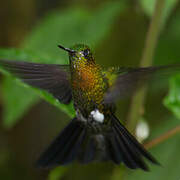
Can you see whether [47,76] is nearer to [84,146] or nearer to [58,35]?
[84,146]

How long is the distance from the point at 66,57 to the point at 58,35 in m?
0.23

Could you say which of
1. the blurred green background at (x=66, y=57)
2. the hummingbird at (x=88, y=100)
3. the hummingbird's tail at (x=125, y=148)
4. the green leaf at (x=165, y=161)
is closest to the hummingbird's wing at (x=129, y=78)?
the hummingbird at (x=88, y=100)

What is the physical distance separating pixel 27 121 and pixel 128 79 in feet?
5.51

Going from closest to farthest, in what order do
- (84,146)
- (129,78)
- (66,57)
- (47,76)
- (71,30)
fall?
1. (129,78)
2. (47,76)
3. (84,146)
4. (66,57)
5. (71,30)

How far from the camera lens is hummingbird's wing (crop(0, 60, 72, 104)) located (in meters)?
1.68

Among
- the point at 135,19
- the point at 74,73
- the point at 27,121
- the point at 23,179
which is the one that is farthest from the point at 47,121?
the point at 74,73

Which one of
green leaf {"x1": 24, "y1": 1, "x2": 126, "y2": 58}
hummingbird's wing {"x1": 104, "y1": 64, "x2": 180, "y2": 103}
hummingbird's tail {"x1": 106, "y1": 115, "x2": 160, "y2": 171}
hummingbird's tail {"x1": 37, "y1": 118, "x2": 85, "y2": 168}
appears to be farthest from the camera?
green leaf {"x1": 24, "y1": 1, "x2": 126, "y2": 58}

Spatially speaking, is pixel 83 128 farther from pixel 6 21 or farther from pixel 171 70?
pixel 6 21

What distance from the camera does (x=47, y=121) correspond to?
10.8 ft

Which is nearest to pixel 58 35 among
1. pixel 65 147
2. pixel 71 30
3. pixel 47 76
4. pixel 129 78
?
pixel 71 30

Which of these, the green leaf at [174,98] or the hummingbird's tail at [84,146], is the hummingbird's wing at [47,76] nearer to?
the hummingbird's tail at [84,146]

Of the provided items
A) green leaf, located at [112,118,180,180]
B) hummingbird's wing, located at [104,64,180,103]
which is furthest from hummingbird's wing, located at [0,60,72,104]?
green leaf, located at [112,118,180,180]

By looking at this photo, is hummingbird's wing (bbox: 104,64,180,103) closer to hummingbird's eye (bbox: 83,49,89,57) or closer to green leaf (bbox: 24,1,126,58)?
hummingbird's eye (bbox: 83,49,89,57)

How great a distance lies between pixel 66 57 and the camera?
260cm
